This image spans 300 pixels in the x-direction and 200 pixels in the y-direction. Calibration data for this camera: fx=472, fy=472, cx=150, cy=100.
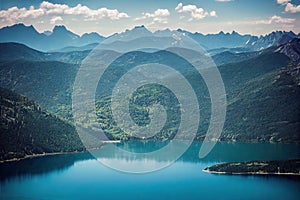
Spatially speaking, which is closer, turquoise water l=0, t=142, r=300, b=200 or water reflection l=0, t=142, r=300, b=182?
turquoise water l=0, t=142, r=300, b=200

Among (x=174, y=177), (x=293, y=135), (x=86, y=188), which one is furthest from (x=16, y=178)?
(x=293, y=135)

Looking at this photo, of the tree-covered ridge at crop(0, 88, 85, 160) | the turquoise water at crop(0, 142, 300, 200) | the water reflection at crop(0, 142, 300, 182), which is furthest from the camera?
the tree-covered ridge at crop(0, 88, 85, 160)

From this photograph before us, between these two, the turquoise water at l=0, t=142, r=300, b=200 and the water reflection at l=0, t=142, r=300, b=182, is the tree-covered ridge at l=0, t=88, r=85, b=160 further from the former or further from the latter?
the turquoise water at l=0, t=142, r=300, b=200

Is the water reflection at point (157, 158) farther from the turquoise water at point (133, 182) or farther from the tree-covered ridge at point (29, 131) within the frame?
the tree-covered ridge at point (29, 131)

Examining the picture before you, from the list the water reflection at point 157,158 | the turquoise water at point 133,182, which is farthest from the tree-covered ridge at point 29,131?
the turquoise water at point 133,182

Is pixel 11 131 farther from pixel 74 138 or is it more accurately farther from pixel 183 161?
pixel 183 161

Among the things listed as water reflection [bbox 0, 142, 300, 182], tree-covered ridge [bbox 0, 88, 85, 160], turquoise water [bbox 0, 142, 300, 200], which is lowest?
turquoise water [bbox 0, 142, 300, 200]

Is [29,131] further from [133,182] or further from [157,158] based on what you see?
[133,182]

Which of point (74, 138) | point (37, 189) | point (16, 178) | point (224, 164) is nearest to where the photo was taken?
point (37, 189)

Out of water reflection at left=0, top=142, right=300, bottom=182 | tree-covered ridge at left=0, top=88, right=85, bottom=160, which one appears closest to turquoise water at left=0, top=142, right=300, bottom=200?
water reflection at left=0, top=142, right=300, bottom=182
